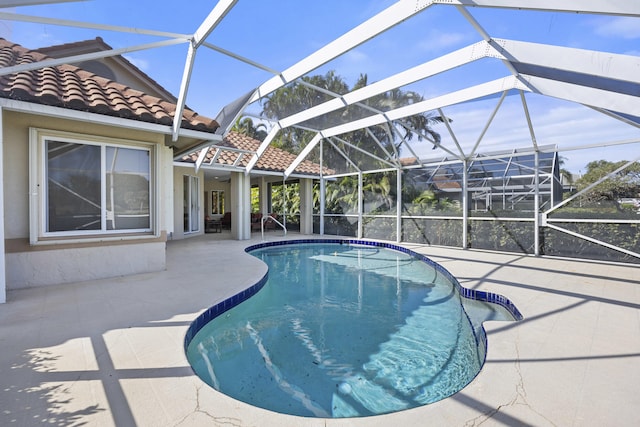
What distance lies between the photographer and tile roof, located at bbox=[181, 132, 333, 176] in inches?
546

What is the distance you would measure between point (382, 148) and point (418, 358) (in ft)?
34.2

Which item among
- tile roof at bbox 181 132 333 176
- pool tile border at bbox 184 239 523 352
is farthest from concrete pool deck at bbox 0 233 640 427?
tile roof at bbox 181 132 333 176

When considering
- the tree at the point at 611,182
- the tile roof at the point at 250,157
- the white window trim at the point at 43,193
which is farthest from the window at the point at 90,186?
the tree at the point at 611,182

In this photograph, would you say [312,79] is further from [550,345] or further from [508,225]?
[508,225]

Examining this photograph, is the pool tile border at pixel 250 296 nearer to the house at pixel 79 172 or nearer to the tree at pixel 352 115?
the house at pixel 79 172

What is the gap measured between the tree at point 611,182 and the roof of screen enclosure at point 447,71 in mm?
750

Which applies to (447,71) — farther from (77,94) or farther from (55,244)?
(55,244)

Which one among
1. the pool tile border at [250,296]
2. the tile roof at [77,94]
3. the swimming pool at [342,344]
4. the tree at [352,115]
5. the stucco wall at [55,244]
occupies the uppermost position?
the tree at [352,115]

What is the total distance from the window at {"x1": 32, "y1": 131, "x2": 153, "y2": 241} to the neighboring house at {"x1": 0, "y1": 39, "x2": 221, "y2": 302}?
0.06ft

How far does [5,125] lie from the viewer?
235 inches

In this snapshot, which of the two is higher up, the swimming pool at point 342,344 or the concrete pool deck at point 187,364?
the concrete pool deck at point 187,364

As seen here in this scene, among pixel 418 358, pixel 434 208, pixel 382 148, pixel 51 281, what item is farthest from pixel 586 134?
pixel 51 281

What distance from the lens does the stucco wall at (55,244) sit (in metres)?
6.08

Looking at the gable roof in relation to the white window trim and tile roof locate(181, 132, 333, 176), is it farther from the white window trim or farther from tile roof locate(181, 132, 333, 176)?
the white window trim
